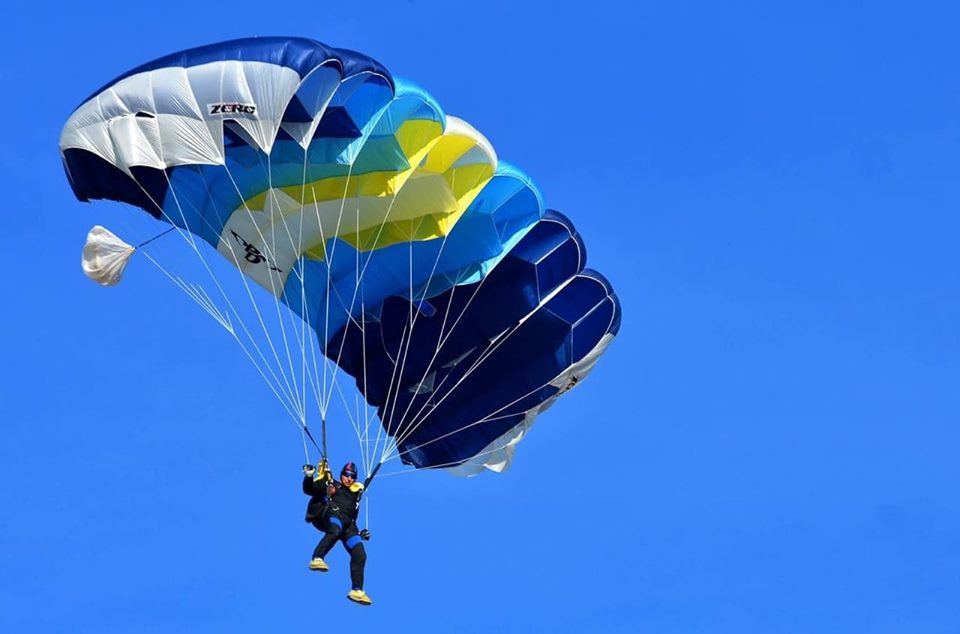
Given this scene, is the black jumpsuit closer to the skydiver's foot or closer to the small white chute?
the skydiver's foot

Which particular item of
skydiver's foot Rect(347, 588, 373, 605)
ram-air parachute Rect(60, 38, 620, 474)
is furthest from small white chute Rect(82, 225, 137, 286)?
skydiver's foot Rect(347, 588, 373, 605)

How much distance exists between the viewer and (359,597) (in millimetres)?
22047

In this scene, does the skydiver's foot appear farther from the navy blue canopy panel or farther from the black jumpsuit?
the navy blue canopy panel

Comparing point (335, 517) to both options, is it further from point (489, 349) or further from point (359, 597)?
point (489, 349)

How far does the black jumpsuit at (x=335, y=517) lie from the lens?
21.9 m

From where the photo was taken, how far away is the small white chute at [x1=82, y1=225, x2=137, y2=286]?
2308 centimetres

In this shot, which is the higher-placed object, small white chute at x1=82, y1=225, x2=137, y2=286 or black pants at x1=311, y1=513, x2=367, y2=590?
small white chute at x1=82, y1=225, x2=137, y2=286

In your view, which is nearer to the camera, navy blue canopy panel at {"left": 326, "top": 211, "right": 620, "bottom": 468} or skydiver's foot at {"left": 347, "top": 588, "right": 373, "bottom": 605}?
skydiver's foot at {"left": 347, "top": 588, "right": 373, "bottom": 605}

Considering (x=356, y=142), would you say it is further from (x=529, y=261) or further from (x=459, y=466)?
(x=459, y=466)

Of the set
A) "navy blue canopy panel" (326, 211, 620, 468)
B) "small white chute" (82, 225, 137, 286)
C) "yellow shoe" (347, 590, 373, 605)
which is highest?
"navy blue canopy panel" (326, 211, 620, 468)

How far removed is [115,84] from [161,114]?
59 centimetres

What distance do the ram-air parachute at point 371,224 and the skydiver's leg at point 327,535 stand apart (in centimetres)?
125

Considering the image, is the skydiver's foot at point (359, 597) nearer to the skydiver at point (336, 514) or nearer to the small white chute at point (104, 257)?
the skydiver at point (336, 514)

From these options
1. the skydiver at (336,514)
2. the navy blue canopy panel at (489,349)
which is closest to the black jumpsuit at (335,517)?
the skydiver at (336,514)
